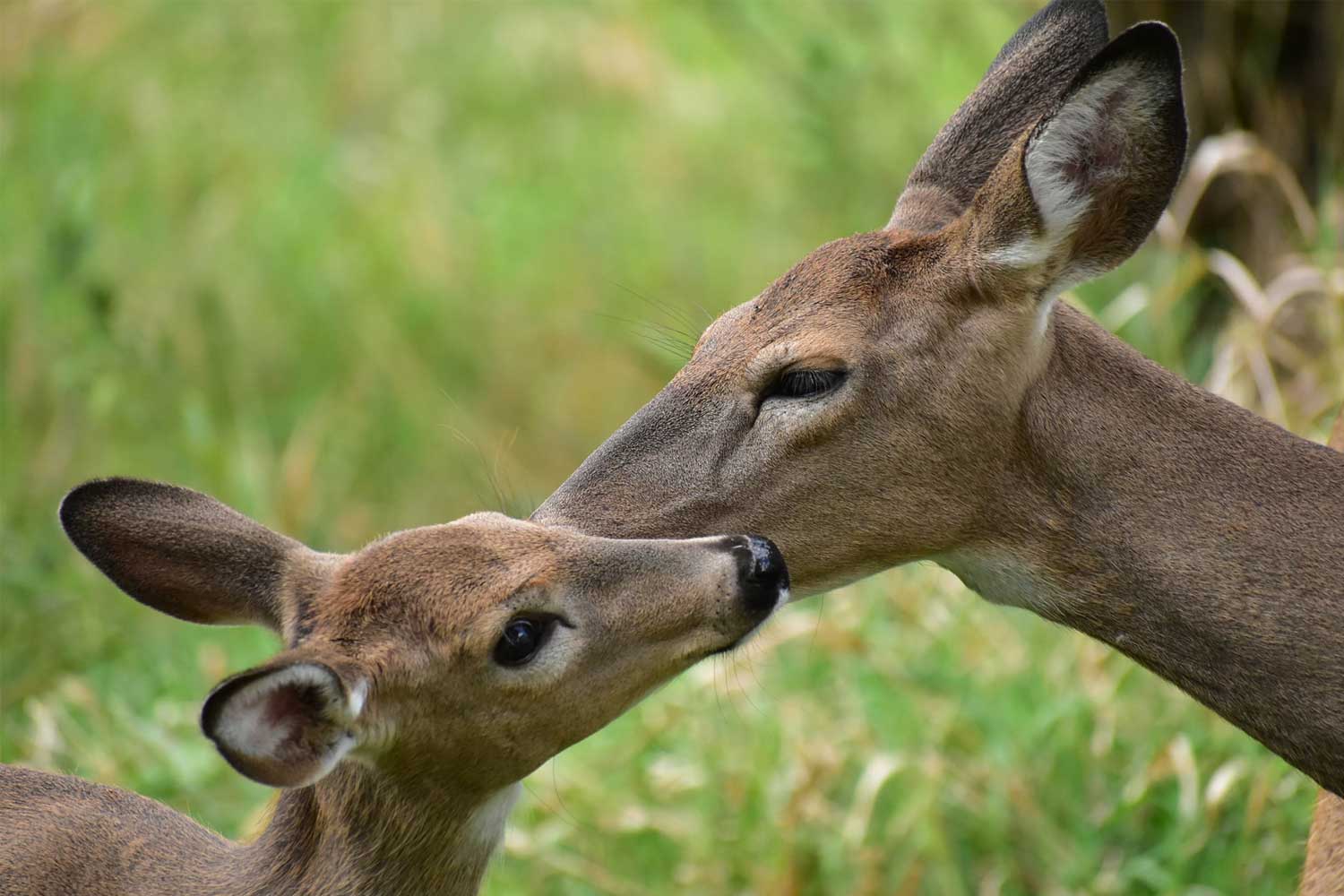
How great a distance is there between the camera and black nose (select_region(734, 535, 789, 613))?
351cm

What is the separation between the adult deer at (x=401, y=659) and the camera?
350cm

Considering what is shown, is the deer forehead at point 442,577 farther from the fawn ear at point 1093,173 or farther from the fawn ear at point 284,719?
the fawn ear at point 1093,173

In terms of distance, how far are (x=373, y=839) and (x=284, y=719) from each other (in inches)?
19.1

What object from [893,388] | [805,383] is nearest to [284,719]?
[805,383]

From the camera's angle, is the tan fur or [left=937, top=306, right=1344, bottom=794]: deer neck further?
the tan fur

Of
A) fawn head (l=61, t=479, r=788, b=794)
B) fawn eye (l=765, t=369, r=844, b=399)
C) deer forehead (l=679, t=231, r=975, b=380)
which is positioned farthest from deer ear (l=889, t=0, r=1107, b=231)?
fawn head (l=61, t=479, r=788, b=794)

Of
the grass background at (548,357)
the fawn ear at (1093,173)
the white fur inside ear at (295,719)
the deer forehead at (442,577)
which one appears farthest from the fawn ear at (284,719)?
the fawn ear at (1093,173)

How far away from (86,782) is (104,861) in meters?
0.29

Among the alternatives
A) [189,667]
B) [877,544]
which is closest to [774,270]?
[189,667]

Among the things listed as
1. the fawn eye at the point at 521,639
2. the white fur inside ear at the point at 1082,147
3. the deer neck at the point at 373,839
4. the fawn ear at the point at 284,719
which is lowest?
the deer neck at the point at 373,839

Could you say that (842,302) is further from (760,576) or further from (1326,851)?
(1326,851)

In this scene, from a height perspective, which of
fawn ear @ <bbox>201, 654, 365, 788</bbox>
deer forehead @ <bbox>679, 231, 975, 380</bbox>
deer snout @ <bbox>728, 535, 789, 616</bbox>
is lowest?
fawn ear @ <bbox>201, 654, 365, 788</bbox>

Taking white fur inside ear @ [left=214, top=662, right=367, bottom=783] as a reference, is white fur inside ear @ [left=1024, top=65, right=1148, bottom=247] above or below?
above

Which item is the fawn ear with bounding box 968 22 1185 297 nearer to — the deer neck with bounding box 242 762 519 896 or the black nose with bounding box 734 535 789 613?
the black nose with bounding box 734 535 789 613
